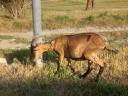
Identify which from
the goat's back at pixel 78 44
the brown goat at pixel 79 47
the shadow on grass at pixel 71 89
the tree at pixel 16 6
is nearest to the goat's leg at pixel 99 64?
the brown goat at pixel 79 47

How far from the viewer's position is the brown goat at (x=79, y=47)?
9.00 metres

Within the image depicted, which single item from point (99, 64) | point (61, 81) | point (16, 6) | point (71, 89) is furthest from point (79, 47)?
point (16, 6)

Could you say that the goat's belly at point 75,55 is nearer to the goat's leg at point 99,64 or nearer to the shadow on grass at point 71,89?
the goat's leg at point 99,64

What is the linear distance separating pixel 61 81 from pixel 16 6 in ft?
66.7

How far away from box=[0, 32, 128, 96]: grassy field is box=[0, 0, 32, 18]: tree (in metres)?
18.3

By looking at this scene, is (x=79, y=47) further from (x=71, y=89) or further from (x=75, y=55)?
(x=71, y=89)

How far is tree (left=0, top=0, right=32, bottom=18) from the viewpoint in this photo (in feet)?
93.9

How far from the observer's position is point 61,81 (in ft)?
29.3

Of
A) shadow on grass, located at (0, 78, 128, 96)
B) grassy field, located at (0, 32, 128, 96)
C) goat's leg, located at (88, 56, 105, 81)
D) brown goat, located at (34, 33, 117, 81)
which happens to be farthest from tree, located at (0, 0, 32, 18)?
shadow on grass, located at (0, 78, 128, 96)

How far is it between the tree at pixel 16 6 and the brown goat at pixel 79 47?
19378 mm

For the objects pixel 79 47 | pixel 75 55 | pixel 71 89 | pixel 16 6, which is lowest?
pixel 71 89

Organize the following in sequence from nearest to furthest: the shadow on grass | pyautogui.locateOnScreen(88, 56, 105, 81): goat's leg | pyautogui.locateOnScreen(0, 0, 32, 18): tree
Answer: the shadow on grass
pyautogui.locateOnScreen(88, 56, 105, 81): goat's leg
pyautogui.locateOnScreen(0, 0, 32, 18): tree

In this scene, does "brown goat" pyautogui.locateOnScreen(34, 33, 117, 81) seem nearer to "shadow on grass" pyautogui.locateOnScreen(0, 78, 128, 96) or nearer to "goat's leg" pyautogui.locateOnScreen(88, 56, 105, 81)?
"goat's leg" pyautogui.locateOnScreen(88, 56, 105, 81)

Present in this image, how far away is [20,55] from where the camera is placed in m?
13.5
